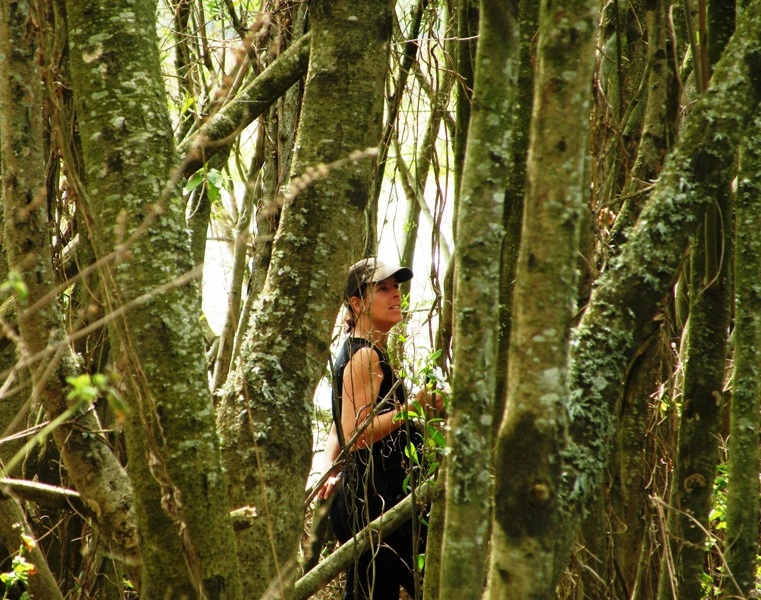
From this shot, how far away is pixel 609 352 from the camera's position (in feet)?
5.22

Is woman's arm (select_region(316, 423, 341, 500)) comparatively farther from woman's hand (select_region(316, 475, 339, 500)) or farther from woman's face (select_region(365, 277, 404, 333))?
woman's face (select_region(365, 277, 404, 333))

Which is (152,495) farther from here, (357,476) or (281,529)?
(357,476)

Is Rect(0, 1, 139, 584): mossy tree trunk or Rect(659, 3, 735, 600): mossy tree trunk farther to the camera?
Rect(659, 3, 735, 600): mossy tree trunk

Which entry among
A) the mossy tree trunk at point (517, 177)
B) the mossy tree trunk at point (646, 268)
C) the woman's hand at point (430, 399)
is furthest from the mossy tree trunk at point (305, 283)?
the woman's hand at point (430, 399)

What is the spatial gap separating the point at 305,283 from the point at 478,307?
0.66 m

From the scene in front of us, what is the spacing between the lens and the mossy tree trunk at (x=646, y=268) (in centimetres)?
156

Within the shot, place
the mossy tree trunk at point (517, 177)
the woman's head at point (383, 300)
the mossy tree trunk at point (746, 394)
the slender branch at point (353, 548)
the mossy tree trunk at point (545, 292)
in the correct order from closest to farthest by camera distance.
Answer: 1. the mossy tree trunk at point (545, 292)
2. the mossy tree trunk at point (517, 177)
3. the mossy tree trunk at point (746, 394)
4. the slender branch at point (353, 548)
5. the woman's head at point (383, 300)

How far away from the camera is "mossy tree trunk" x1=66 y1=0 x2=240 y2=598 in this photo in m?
1.51

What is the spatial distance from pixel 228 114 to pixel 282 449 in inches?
41.4

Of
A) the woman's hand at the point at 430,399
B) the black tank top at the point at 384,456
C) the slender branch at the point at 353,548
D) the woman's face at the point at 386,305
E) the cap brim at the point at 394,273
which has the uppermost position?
the cap brim at the point at 394,273

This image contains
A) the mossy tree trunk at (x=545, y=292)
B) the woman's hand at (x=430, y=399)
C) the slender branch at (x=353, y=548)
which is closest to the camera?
the mossy tree trunk at (x=545, y=292)

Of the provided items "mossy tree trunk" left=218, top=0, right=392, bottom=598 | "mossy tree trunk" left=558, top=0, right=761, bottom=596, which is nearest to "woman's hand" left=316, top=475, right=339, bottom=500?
"mossy tree trunk" left=218, top=0, right=392, bottom=598

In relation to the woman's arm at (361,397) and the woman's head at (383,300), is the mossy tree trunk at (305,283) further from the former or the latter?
the woman's head at (383,300)

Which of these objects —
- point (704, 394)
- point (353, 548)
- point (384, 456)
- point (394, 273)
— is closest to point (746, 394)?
point (704, 394)
